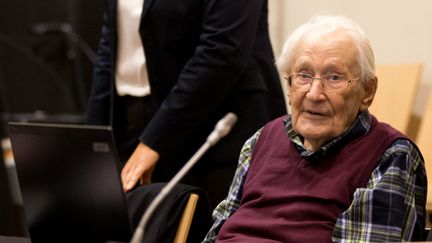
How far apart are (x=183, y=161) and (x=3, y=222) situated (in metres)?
1.85

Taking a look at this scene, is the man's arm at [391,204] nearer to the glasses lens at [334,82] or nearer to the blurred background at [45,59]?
the glasses lens at [334,82]

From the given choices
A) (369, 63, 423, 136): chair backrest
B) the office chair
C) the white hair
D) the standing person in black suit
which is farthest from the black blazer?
(369, 63, 423, 136): chair backrest

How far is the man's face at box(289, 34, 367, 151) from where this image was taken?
1858 mm

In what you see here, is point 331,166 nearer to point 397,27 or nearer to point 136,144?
point 136,144

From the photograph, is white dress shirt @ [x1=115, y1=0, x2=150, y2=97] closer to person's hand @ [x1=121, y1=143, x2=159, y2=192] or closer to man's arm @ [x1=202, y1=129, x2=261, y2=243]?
person's hand @ [x1=121, y1=143, x2=159, y2=192]

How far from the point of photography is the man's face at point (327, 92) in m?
1.86

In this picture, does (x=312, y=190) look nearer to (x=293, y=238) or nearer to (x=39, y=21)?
(x=293, y=238)

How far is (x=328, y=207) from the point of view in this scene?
1818mm

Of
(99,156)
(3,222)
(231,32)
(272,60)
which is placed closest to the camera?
(99,156)

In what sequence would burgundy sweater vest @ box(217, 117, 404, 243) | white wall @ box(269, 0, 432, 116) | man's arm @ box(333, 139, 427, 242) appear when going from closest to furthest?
1. man's arm @ box(333, 139, 427, 242)
2. burgundy sweater vest @ box(217, 117, 404, 243)
3. white wall @ box(269, 0, 432, 116)

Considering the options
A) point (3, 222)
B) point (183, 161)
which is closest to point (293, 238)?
point (183, 161)

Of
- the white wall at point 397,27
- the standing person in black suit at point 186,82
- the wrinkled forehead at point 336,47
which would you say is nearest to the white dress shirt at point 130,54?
the standing person in black suit at point 186,82

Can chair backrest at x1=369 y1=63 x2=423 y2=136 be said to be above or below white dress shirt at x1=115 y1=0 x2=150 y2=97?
below

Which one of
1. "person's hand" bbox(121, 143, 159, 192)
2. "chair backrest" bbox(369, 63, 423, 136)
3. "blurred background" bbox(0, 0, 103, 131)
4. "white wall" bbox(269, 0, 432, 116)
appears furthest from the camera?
"blurred background" bbox(0, 0, 103, 131)
